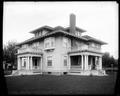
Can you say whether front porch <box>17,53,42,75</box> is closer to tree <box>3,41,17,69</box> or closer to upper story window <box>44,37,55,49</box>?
upper story window <box>44,37,55,49</box>

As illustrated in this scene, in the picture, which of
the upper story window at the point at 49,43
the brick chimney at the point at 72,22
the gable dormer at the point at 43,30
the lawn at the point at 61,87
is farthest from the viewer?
the gable dormer at the point at 43,30

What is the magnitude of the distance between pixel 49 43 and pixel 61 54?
2914 mm

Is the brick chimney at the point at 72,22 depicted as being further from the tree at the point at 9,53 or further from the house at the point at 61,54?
the tree at the point at 9,53

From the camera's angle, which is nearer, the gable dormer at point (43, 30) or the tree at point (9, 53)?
the gable dormer at point (43, 30)

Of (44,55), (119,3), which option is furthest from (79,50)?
(119,3)

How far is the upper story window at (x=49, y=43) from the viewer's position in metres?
25.6

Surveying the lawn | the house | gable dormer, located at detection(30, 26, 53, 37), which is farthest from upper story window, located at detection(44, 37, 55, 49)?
the lawn

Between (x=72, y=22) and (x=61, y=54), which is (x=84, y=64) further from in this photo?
(x=72, y=22)

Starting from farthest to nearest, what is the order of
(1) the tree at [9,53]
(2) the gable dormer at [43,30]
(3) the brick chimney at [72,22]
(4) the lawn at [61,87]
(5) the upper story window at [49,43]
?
(1) the tree at [9,53] < (2) the gable dormer at [43,30] < (3) the brick chimney at [72,22] < (5) the upper story window at [49,43] < (4) the lawn at [61,87]

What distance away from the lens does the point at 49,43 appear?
2617 centimetres

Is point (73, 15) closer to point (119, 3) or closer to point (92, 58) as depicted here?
point (92, 58)

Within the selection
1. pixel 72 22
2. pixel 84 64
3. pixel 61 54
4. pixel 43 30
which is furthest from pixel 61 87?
pixel 43 30

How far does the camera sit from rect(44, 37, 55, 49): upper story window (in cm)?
2558

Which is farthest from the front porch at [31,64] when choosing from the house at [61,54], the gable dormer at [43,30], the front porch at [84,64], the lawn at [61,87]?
the lawn at [61,87]
